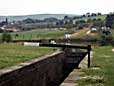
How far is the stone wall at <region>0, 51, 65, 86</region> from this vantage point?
12.4 meters

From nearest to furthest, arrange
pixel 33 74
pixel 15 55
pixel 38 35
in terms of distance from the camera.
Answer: pixel 33 74 < pixel 15 55 < pixel 38 35

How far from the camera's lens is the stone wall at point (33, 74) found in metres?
12.4

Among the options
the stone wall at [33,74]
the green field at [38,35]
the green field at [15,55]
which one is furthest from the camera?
the green field at [38,35]

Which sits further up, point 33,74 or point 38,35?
point 33,74

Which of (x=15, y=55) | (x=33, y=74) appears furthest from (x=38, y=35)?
(x=33, y=74)

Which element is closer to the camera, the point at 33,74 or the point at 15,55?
the point at 33,74

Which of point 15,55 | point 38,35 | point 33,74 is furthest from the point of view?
point 38,35

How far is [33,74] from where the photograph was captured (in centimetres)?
1566

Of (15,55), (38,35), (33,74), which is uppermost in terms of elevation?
(15,55)

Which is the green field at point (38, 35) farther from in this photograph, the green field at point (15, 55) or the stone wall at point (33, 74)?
the stone wall at point (33, 74)

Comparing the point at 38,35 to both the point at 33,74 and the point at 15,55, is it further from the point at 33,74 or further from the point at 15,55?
the point at 33,74

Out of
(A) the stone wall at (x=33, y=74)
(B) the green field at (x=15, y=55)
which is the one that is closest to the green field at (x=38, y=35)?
(B) the green field at (x=15, y=55)

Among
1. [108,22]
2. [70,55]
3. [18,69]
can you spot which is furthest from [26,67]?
[108,22]

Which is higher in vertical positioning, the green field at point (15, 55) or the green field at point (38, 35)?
the green field at point (15, 55)
